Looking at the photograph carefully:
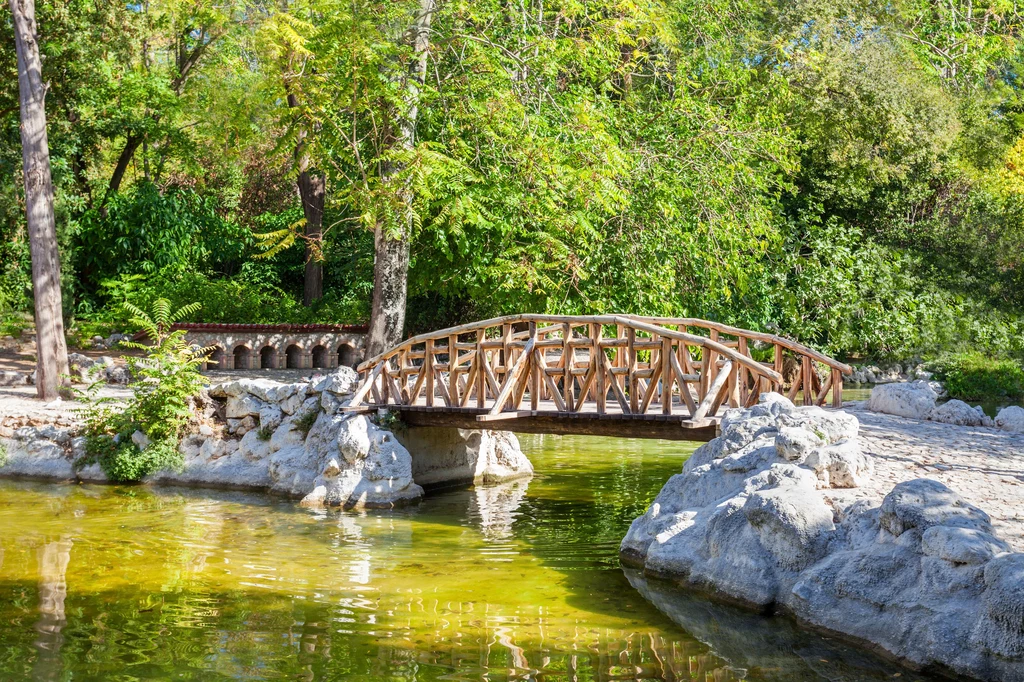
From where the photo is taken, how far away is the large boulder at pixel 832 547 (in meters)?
6.73

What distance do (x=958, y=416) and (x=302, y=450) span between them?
27.3ft

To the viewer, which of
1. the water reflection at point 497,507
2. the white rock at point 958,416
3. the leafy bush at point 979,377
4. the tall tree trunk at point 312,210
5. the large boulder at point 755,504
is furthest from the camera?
the tall tree trunk at point 312,210

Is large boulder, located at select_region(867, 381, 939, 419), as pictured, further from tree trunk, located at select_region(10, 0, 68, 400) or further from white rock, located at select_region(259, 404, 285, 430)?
tree trunk, located at select_region(10, 0, 68, 400)

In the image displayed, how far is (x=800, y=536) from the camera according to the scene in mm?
8336

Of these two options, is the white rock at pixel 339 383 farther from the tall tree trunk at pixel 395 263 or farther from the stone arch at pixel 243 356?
the stone arch at pixel 243 356

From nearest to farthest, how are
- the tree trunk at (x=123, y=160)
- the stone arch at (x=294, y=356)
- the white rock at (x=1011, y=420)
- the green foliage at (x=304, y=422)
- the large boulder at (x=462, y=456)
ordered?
the white rock at (x=1011, y=420) < the green foliage at (x=304, y=422) < the large boulder at (x=462, y=456) < the stone arch at (x=294, y=356) < the tree trunk at (x=123, y=160)

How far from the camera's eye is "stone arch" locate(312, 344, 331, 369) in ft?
70.0

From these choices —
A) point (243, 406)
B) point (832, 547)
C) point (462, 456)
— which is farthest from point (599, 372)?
point (243, 406)

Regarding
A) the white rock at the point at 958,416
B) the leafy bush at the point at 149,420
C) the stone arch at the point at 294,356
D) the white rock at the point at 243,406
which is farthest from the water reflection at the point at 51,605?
the stone arch at the point at 294,356

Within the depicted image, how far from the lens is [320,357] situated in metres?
21.4

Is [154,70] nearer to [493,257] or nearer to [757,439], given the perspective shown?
[493,257]

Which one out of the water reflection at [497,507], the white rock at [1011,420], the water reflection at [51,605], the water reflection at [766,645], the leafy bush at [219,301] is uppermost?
the leafy bush at [219,301]

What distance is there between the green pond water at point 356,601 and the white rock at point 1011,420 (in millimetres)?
4431

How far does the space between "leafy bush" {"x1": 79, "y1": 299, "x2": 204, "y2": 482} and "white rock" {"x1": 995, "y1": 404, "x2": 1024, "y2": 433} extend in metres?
10.6
